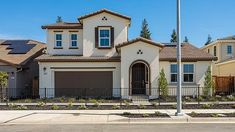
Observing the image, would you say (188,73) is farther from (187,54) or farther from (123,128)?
(123,128)

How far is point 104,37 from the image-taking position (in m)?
29.9

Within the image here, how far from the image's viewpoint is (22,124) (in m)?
15.7

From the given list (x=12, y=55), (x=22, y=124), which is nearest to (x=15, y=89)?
(x=12, y=55)

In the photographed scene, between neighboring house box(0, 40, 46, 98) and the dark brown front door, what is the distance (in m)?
9.28

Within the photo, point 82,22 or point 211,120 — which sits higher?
point 82,22

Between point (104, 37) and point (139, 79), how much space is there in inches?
179

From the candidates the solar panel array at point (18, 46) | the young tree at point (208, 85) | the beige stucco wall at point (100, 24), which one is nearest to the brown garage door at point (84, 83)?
the beige stucco wall at point (100, 24)

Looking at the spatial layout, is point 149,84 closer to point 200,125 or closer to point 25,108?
point 25,108

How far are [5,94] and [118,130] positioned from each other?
17524mm

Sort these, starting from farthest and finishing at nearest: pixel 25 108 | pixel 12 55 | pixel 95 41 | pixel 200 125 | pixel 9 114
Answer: pixel 12 55 → pixel 95 41 → pixel 25 108 → pixel 9 114 → pixel 200 125

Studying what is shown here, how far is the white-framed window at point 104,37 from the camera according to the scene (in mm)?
29891

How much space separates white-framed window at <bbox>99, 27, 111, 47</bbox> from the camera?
29891 millimetres

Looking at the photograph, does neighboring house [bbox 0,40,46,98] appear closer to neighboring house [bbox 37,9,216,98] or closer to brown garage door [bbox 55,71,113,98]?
neighboring house [bbox 37,9,216,98]

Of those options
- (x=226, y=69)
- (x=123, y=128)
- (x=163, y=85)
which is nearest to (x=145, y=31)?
(x=226, y=69)
